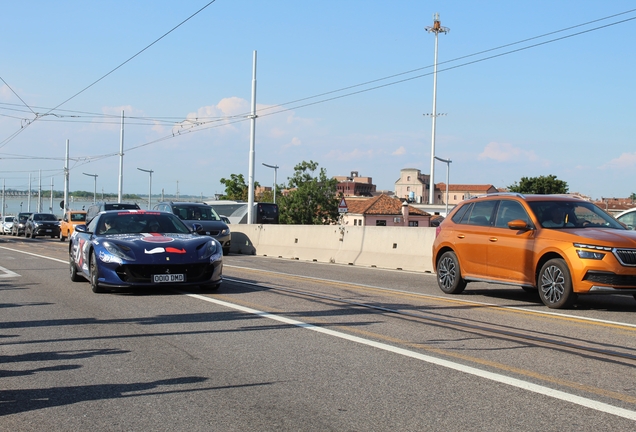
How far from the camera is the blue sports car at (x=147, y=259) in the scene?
11.4 meters

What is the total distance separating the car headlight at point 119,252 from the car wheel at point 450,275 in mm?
5273

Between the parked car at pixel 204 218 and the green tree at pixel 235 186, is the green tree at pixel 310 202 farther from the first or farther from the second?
the parked car at pixel 204 218

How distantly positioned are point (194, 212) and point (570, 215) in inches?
675

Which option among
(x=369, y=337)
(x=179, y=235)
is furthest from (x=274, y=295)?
(x=369, y=337)

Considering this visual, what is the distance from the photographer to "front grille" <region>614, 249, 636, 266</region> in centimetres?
995

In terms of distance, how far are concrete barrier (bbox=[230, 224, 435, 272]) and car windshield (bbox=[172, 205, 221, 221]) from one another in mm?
1709

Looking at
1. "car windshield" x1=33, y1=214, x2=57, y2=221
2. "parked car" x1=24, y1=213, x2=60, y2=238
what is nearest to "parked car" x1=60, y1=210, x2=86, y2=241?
"parked car" x1=24, y1=213, x2=60, y2=238

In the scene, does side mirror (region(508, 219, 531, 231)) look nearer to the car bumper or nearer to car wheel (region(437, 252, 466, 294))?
car wheel (region(437, 252, 466, 294))

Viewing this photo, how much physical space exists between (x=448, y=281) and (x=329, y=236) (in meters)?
9.63

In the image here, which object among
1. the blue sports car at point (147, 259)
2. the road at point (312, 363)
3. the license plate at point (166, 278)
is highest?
the blue sports car at point (147, 259)

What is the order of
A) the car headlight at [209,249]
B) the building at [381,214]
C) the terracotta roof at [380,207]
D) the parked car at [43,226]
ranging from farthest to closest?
1. the terracotta roof at [380,207]
2. the building at [381,214]
3. the parked car at [43,226]
4. the car headlight at [209,249]

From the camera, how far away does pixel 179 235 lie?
12.6 meters

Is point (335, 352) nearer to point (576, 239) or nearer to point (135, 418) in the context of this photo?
point (135, 418)

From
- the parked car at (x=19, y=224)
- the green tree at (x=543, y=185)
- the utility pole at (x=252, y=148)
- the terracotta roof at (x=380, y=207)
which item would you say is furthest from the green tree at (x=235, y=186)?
the utility pole at (x=252, y=148)
